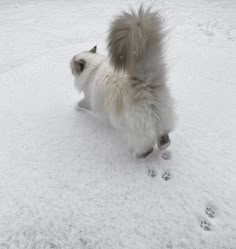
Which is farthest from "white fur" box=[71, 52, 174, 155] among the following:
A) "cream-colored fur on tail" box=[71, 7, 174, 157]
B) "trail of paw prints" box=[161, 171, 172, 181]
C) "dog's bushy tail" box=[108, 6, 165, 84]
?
"trail of paw prints" box=[161, 171, 172, 181]

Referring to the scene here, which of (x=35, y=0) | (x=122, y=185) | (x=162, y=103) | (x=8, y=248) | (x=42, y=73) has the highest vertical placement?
(x=35, y=0)

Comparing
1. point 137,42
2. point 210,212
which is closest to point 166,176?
point 210,212

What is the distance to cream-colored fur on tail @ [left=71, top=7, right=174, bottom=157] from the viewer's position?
1.51 m

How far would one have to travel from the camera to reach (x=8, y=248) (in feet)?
5.26

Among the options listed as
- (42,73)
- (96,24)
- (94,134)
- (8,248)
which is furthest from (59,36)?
(8,248)

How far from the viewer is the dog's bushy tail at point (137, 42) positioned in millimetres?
1488

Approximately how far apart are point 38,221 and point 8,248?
266 millimetres

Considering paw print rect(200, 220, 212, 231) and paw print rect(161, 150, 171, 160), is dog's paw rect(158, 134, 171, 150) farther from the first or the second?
paw print rect(200, 220, 212, 231)

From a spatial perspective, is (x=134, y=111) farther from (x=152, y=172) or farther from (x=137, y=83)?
(x=152, y=172)

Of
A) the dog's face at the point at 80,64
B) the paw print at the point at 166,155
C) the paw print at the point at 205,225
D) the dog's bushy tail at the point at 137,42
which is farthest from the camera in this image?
the dog's face at the point at 80,64

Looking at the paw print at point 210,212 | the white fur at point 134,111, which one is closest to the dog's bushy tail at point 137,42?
the white fur at point 134,111

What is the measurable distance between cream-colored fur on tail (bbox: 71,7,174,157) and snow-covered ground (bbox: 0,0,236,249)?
0.44 meters

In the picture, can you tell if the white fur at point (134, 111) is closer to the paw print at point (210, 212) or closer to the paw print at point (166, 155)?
the paw print at point (166, 155)

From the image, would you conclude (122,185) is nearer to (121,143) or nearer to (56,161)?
(121,143)
